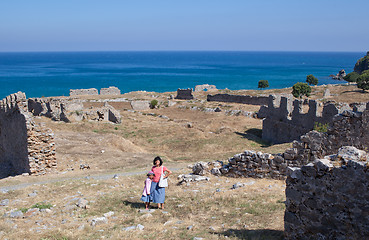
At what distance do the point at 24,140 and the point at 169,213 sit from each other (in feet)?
39.2

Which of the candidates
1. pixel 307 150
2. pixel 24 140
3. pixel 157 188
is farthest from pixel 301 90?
pixel 157 188

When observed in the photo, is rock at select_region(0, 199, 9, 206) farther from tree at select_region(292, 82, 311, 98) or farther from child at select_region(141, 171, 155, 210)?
tree at select_region(292, 82, 311, 98)

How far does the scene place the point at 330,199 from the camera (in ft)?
21.4

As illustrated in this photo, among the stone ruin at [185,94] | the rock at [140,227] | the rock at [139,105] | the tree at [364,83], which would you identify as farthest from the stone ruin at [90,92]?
the rock at [140,227]

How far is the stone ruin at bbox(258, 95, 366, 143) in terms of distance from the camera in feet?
88.3

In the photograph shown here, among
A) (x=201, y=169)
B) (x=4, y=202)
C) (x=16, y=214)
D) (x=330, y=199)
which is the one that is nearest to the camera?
(x=330, y=199)

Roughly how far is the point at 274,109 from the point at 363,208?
88.5 feet

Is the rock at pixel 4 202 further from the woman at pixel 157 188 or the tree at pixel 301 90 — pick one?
the tree at pixel 301 90

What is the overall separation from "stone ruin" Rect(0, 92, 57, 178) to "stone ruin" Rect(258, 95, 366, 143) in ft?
61.7

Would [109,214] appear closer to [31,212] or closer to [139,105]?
[31,212]

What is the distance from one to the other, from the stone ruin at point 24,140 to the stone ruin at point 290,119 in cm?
1881

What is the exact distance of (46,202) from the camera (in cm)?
1169

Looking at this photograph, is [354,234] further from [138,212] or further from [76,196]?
[76,196]

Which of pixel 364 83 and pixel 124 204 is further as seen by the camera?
pixel 364 83
